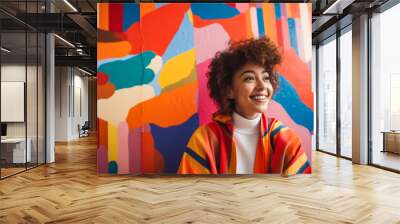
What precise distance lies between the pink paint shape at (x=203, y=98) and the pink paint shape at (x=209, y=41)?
13 cm

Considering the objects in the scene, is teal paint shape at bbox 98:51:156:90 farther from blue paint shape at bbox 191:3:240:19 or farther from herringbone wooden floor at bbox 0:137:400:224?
herringbone wooden floor at bbox 0:137:400:224

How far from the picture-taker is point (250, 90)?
21.0 feet

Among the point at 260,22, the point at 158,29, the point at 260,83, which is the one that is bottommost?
the point at 260,83

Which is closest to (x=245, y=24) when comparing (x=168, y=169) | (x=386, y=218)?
(x=168, y=169)

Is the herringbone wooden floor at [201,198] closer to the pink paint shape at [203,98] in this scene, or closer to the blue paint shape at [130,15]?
the pink paint shape at [203,98]

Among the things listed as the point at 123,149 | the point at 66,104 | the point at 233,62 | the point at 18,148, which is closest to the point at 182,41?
the point at 233,62

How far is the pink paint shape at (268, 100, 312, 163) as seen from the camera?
261 inches

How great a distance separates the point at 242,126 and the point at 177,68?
1573 mm

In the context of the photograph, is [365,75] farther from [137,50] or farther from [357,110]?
[137,50]

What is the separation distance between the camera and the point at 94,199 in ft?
16.2

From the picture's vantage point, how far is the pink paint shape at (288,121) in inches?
261

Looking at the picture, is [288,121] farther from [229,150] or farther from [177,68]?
[177,68]

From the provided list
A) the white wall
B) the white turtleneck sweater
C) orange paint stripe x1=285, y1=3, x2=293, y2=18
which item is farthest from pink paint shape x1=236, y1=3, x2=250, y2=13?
the white wall

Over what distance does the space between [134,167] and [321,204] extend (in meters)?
3.48
